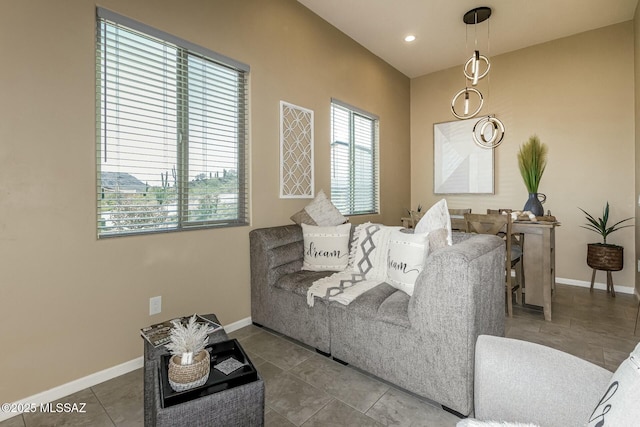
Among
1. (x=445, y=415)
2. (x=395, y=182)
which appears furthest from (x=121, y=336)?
(x=395, y=182)

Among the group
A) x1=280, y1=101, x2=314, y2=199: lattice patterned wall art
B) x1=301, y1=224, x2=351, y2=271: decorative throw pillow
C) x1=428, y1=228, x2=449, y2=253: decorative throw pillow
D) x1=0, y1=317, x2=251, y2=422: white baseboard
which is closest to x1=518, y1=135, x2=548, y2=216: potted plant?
x1=428, y1=228, x2=449, y2=253: decorative throw pillow

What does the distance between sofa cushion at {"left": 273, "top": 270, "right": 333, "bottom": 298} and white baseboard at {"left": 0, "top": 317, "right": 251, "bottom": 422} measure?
108 centimetres

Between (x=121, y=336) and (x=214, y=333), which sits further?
(x=121, y=336)

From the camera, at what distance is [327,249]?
8.73 ft

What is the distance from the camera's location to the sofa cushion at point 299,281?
2288 millimetres

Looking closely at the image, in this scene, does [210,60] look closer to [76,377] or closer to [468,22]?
[76,377]

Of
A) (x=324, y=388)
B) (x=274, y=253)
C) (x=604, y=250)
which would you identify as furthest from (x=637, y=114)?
(x=324, y=388)

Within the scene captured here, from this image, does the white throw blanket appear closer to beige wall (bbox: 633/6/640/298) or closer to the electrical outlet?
the electrical outlet

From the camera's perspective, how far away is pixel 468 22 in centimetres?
355

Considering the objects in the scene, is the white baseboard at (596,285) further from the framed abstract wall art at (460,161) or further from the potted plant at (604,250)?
the framed abstract wall art at (460,161)

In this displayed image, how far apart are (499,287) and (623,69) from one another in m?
3.56

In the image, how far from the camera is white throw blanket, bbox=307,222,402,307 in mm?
2135

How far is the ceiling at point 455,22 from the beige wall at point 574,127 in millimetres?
253

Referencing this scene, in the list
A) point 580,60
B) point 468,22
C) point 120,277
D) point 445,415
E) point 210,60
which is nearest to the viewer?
point 445,415
